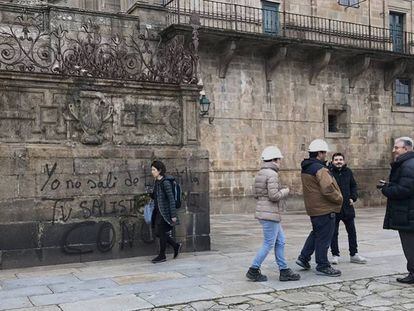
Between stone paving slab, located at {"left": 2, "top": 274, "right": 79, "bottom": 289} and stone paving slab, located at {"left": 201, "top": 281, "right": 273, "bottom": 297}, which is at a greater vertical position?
stone paving slab, located at {"left": 2, "top": 274, "right": 79, "bottom": 289}

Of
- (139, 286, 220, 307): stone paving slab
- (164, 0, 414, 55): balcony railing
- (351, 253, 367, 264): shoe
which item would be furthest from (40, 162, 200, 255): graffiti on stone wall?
(164, 0, 414, 55): balcony railing

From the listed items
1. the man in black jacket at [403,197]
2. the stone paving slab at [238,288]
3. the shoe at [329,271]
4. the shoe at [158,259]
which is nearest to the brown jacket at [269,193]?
the stone paving slab at [238,288]

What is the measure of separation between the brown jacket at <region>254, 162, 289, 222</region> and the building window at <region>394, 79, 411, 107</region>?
65.1ft

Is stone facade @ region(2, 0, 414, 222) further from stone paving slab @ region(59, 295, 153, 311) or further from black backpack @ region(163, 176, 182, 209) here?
stone paving slab @ region(59, 295, 153, 311)

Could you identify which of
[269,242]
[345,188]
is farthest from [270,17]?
[269,242]

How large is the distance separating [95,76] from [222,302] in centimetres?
485

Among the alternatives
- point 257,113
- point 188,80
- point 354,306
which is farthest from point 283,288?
point 257,113

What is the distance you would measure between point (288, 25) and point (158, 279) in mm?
16507

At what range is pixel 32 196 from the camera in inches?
335

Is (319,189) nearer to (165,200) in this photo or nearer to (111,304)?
(165,200)

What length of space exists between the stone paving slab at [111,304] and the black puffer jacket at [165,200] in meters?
2.51

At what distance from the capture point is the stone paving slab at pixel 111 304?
5.91 m

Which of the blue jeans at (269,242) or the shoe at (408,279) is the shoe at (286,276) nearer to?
the blue jeans at (269,242)

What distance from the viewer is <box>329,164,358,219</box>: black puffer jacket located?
865 cm
